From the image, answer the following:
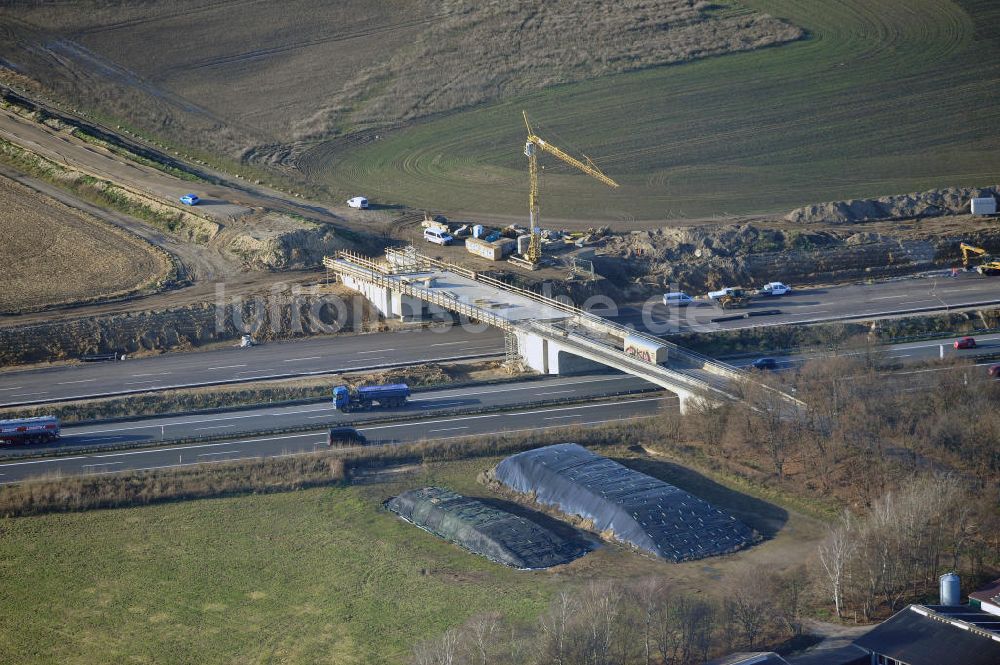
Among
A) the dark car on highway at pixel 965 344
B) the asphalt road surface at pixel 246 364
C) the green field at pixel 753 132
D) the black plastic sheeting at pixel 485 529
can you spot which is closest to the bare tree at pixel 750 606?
the black plastic sheeting at pixel 485 529

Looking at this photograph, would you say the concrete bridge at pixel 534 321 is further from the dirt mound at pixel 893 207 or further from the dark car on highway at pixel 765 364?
the dirt mound at pixel 893 207

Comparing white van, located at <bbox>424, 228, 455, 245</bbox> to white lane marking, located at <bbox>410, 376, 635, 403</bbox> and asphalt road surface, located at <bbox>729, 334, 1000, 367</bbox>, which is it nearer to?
white lane marking, located at <bbox>410, 376, 635, 403</bbox>

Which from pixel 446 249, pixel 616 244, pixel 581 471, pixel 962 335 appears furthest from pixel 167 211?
pixel 962 335

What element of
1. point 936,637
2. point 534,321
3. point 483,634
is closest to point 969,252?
point 534,321

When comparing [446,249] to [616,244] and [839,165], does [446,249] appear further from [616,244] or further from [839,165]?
[839,165]

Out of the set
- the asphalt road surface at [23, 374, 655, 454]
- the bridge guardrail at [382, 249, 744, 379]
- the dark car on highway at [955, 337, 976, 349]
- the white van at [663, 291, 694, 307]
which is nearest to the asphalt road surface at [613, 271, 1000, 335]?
the white van at [663, 291, 694, 307]

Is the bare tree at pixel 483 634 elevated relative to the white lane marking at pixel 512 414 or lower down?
lower down
